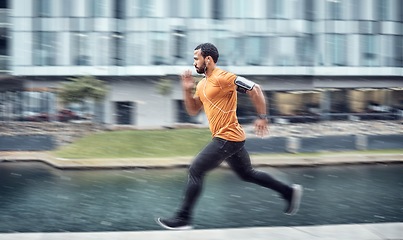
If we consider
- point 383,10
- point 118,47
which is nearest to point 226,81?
point 118,47

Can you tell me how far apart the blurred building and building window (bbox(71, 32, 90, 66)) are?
0.19 ft

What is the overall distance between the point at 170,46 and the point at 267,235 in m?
23.9

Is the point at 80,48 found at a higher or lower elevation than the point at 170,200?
higher

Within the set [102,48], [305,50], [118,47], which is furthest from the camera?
[305,50]

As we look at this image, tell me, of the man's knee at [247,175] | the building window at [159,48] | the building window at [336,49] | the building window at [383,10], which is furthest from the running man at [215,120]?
the building window at [383,10]

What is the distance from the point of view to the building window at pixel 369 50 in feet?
97.7

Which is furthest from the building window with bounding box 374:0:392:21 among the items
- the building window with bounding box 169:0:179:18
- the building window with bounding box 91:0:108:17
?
the building window with bounding box 91:0:108:17

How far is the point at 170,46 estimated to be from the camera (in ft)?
88.5

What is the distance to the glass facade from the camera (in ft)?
88.5

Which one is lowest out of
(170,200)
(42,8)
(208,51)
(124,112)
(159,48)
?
(124,112)

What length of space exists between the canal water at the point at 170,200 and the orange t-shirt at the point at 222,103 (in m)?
2.14

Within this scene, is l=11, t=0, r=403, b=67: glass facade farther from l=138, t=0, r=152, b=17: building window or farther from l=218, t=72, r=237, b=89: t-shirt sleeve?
l=218, t=72, r=237, b=89: t-shirt sleeve

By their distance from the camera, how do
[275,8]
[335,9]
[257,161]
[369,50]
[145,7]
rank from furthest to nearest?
[369,50] → [335,9] → [275,8] → [145,7] → [257,161]

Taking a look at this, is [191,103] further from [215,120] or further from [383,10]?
[383,10]
